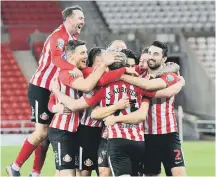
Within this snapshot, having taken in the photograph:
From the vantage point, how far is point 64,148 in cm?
603

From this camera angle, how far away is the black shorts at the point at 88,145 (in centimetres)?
608

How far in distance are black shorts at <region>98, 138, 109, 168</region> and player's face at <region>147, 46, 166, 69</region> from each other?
774mm

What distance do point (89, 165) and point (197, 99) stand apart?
40.3ft

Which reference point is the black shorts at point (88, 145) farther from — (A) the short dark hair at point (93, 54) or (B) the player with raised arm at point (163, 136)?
(A) the short dark hair at point (93, 54)

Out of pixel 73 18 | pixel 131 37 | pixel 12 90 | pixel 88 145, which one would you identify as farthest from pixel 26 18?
pixel 88 145

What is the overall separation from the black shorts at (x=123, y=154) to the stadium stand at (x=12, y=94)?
11201 millimetres

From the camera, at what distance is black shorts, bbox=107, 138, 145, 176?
5246 mm

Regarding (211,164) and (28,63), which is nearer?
(211,164)

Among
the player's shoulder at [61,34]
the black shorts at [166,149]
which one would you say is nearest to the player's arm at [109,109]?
the black shorts at [166,149]

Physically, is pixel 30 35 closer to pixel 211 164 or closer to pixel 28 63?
pixel 28 63

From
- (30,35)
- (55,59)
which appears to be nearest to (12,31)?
(30,35)

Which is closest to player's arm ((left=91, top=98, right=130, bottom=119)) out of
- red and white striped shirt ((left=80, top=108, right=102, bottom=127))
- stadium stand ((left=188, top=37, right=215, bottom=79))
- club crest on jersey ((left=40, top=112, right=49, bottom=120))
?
red and white striped shirt ((left=80, top=108, right=102, bottom=127))

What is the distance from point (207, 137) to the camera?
17.0m

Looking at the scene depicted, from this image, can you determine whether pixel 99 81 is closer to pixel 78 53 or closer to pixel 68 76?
pixel 68 76
